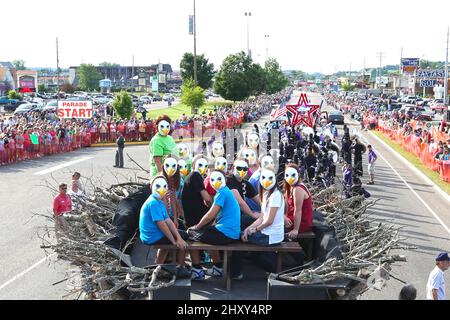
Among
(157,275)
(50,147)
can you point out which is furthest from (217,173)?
(50,147)

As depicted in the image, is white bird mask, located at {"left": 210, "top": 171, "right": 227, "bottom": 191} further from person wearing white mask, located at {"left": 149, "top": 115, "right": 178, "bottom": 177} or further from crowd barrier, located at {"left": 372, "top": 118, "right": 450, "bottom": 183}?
crowd barrier, located at {"left": 372, "top": 118, "right": 450, "bottom": 183}

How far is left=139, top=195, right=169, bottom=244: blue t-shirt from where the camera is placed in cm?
→ 771

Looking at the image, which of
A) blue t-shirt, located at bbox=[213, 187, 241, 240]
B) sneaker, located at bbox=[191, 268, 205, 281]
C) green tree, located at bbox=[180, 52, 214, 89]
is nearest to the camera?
blue t-shirt, located at bbox=[213, 187, 241, 240]

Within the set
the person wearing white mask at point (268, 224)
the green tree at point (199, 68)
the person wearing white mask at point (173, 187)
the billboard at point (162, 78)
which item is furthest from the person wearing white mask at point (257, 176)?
the billboard at point (162, 78)

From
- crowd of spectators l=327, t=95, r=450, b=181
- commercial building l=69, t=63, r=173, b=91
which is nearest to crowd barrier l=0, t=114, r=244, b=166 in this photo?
crowd of spectators l=327, t=95, r=450, b=181

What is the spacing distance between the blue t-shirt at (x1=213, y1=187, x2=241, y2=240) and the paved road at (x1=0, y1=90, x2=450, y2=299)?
688mm

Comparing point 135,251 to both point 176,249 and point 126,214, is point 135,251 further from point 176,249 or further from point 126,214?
point 176,249

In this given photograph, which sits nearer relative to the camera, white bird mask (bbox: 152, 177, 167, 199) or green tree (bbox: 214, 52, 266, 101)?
white bird mask (bbox: 152, 177, 167, 199)

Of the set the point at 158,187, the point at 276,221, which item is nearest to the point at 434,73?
the point at 276,221

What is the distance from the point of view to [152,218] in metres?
7.75

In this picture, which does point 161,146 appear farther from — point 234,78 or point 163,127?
point 234,78

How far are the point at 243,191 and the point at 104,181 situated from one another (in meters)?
12.7

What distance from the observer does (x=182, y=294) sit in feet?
22.2

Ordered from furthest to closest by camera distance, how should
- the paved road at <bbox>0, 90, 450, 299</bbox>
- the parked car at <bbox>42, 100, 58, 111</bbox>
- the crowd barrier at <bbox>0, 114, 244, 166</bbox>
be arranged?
the parked car at <bbox>42, 100, 58, 111</bbox>
the crowd barrier at <bbox>0, 114, 244, 166</bbox>
the paved road at <bbox>0, 90, 450, 299</bbox>
